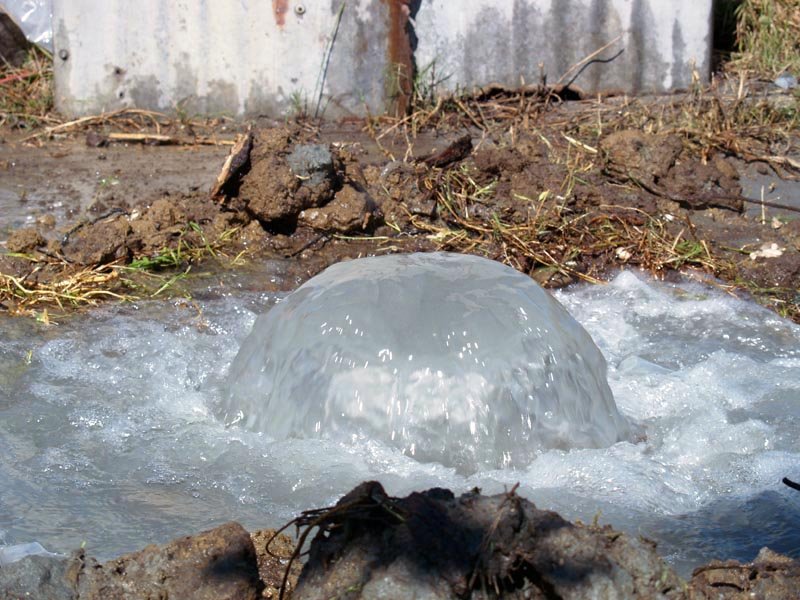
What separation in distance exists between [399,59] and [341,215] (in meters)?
1.64

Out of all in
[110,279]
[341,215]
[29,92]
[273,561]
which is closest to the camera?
[273,561]

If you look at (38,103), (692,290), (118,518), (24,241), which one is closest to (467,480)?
(118,518)

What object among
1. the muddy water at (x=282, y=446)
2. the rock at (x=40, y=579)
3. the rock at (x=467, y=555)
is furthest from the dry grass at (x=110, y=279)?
the rock at (x=467, y=555)

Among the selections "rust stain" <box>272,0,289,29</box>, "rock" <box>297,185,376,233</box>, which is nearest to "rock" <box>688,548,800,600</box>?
"rock" <box>297,185,376,233</box>

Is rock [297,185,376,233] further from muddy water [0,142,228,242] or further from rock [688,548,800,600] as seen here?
rock [688,548,800,600]

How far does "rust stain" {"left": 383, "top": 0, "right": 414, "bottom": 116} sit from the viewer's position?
6852mm

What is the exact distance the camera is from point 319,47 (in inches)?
271

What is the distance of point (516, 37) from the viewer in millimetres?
7152

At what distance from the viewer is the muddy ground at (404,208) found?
18.0ft

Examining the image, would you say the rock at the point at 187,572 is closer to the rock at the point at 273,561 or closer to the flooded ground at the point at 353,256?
the rock at the point at 273,561

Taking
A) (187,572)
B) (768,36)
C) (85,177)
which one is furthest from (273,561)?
(768,36)

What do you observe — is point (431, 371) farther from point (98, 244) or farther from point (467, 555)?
point (98, 244)

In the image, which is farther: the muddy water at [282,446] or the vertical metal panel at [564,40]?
the vertical metal panel at [564,40]

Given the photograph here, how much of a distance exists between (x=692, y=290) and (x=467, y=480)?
227cm
